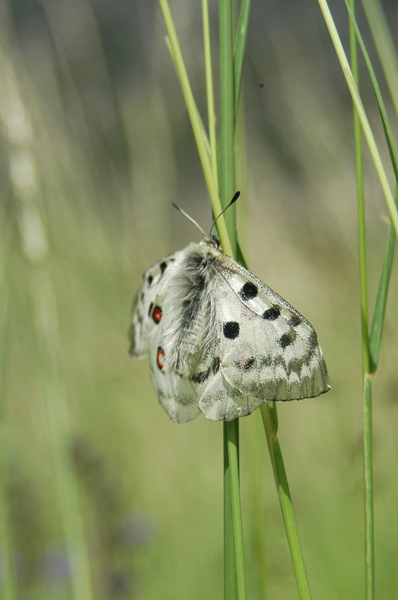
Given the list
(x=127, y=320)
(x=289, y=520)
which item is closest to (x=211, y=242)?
(x=289, y=520)

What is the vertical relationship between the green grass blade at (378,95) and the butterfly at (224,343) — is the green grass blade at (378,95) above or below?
above

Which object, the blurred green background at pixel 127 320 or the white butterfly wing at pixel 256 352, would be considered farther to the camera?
the blurred green background at pixel 127 320

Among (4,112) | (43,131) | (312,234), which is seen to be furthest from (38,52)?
(312,234)

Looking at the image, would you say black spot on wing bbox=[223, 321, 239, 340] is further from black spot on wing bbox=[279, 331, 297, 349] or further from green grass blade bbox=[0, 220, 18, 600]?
green grass blade bbox=[0, 220, 18, 600]

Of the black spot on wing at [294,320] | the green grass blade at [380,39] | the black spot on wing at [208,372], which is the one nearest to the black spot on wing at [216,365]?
the black spot on wing at [208,372]

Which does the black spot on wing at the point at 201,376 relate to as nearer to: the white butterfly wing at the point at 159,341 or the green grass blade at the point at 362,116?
the white butterfly wing at the point at 159,341

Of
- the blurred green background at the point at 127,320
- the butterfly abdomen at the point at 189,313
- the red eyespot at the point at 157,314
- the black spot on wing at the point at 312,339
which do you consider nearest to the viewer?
the black spot on wing at the point at 312,339

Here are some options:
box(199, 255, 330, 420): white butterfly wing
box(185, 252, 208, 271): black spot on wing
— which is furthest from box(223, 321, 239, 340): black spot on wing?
box(185, 252, 208, 271): black spot on wing
